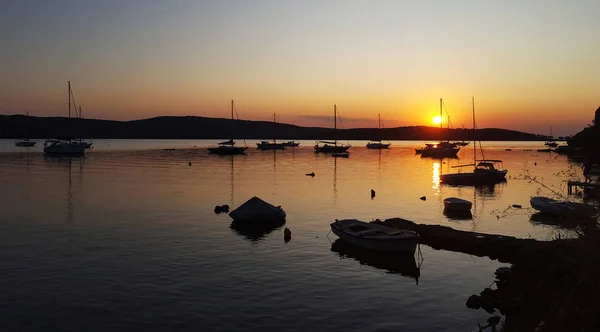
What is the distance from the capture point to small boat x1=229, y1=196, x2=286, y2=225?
38125 millimetres

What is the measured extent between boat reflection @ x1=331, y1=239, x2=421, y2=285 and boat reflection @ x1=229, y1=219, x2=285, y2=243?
5.90 meters

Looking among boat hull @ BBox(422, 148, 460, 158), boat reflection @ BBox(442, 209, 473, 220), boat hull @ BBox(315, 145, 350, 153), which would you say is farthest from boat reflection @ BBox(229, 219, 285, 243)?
boat hull @ BBox(422, 148, 460, 158)

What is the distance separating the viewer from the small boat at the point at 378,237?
28.0 metres

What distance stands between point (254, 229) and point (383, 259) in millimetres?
11957

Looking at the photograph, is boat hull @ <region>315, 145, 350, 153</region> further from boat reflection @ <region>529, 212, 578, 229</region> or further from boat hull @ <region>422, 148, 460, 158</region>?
boat reflection @ <region>529, 212, 578, 229</region>

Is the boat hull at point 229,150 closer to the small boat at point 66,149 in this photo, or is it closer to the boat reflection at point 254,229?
the small boat at point 66,149

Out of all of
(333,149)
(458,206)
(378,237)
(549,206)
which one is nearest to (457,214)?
(458,206)

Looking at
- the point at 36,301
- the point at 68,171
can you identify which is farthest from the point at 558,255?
the point at 68,171

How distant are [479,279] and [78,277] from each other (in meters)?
18.9

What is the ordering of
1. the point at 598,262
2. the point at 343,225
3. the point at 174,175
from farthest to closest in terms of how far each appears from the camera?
the point at 174,175 → the point at 343,225 → the point at 598,262

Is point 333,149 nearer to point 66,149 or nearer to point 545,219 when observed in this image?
point 66,149

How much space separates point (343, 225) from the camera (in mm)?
32188

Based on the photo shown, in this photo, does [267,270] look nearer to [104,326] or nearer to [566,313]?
[104,326]

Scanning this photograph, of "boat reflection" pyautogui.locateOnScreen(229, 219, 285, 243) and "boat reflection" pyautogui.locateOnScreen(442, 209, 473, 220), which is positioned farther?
"boat reflection" pyautogui.locateOnScreen(442, 209, 473, 220)
